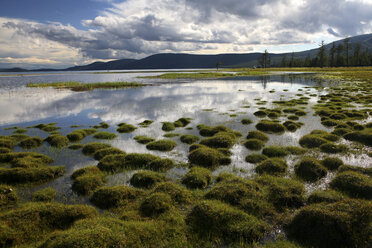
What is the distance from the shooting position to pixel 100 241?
24.0ft

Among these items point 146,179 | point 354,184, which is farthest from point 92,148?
point 354,184

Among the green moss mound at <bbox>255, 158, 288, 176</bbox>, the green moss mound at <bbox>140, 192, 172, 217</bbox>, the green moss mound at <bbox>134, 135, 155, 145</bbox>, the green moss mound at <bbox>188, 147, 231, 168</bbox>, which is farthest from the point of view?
the green moss mound at <bbox>134, 135, 155, 145</bbox>

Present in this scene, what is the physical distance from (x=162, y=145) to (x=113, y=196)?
8.27 metres

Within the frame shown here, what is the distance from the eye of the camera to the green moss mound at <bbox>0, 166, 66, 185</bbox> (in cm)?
1320

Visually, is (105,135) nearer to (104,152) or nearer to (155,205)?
(104,152)

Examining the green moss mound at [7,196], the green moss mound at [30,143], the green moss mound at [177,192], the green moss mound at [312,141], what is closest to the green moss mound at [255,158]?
the green moss mound at [312,141]

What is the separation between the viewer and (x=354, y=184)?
1105 centimetres

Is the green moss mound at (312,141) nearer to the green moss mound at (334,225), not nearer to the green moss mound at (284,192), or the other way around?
the green moss mound at (284,192)

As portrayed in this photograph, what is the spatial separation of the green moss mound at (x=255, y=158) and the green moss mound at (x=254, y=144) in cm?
196

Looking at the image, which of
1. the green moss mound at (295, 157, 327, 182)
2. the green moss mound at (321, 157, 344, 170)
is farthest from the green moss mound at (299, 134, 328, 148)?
the green moss mound at (295, 157, 327, 182)

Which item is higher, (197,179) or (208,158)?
(208,158)

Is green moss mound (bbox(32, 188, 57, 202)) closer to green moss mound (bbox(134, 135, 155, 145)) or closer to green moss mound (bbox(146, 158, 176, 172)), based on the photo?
green moss mound (bbox(146, 158, 176, 172))

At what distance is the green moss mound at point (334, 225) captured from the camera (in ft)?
24.8

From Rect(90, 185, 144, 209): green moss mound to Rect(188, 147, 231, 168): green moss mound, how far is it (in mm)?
5220
